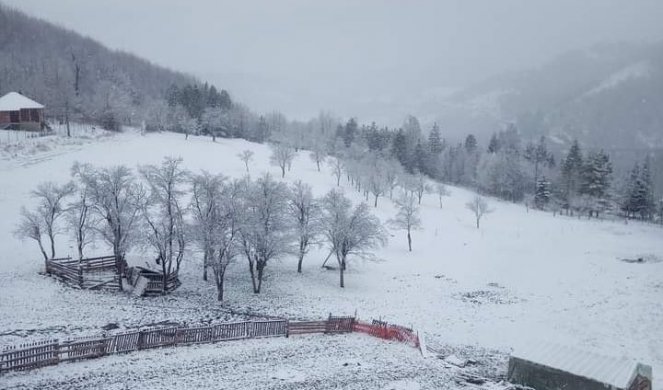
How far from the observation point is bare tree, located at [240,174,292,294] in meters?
38.9

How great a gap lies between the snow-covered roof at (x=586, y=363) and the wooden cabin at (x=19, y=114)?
8955 cm

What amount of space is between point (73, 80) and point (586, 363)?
143 m

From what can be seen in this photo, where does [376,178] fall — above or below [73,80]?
below

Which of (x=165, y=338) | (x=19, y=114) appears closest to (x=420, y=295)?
(x=165, y=338)

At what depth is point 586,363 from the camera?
23484 millimetres

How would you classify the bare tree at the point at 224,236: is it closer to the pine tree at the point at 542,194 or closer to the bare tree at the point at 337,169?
the bare tree at the point at 337,169

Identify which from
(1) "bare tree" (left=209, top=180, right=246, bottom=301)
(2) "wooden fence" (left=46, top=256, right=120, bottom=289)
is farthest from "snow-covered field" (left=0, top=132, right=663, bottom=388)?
(1) "bare tree" (left=209, top=180, right=246, bottom=301)

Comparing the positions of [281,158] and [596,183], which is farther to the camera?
[596,183]

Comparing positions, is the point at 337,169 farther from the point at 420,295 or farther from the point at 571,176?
the point at 420,295

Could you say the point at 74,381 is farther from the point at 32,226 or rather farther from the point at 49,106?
the point at 49,106

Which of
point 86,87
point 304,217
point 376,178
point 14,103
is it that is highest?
point 86,87

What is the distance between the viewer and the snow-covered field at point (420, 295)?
28.1 m

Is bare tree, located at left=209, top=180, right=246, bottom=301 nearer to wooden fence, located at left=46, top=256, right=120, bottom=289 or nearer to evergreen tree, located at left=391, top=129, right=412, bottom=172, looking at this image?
wooden fence, located at left=46, top=256, right=120, bottom=289

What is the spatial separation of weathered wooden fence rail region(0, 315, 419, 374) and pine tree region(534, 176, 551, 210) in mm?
81960
